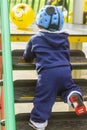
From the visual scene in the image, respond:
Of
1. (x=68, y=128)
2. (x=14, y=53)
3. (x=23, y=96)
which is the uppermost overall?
(x=14, y=53)

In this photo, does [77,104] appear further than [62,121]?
No

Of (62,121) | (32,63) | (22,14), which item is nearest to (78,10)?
(22,14)

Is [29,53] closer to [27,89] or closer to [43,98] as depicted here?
[27,89]

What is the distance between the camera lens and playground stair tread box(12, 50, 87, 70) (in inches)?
130

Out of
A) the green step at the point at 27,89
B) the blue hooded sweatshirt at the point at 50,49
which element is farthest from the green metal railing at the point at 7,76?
the green step at the point at 27,89

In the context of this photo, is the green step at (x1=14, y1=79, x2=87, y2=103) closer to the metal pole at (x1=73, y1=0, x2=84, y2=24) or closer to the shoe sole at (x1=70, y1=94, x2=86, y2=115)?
the shoe sole at (x1=70, y1=94, x2=86, y2=115)

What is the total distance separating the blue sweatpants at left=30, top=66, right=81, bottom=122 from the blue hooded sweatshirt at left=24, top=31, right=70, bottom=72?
65mm

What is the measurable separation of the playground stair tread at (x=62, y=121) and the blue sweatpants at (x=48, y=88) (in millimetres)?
134

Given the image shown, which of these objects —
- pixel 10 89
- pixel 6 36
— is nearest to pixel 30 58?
pixel 6 36

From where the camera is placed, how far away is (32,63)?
131 inches

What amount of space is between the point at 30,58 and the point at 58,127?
0.64m

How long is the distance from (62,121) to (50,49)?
2.06 ft

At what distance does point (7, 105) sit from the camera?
1.83m

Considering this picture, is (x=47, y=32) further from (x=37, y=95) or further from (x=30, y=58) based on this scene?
(x=37, y=95)
